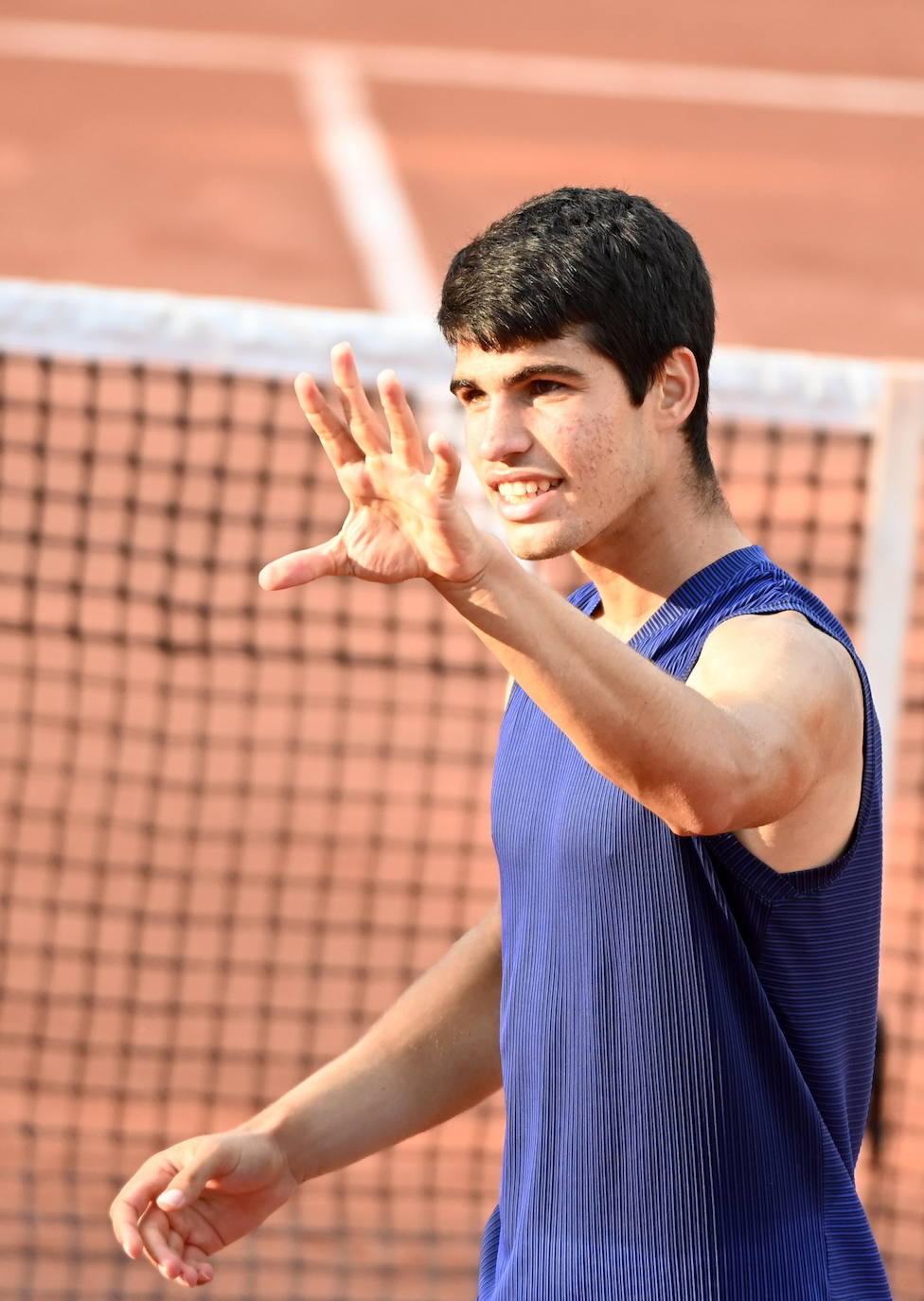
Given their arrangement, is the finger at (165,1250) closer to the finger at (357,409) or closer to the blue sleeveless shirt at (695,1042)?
the blue sleeveless shirt at (695,1042)

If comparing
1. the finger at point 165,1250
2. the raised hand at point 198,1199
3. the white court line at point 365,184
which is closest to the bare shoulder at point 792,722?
the raised hand at point 198,1199

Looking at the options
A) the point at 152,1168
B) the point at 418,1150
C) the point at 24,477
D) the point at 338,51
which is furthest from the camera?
the point at 338,51

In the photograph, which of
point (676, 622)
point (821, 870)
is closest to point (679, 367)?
point (676, 622)

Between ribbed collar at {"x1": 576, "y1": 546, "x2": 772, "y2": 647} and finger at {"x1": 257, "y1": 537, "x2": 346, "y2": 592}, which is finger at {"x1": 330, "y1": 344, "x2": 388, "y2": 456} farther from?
ribbed collar at {"x1": 576, "y1": 546, "x2": 772, "y2": 647}

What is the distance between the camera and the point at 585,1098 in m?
2.55

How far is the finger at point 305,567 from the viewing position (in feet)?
7.47

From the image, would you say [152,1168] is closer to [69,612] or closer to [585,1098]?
[585,1098]

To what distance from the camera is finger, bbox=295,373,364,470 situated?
2.29 m

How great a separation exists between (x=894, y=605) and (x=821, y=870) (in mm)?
3041

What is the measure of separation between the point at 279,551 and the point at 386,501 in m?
9.46

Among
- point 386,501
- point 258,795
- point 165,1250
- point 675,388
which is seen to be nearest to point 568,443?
point 675,388

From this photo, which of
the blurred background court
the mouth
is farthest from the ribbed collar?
the blurred background court

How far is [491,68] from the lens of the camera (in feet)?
77.9

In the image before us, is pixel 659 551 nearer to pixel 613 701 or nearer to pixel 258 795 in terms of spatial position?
pixel 613 701
